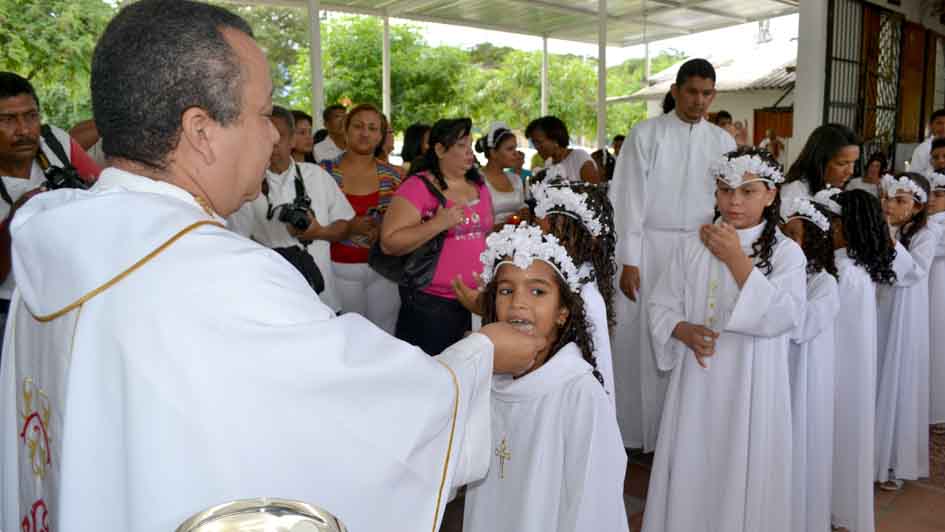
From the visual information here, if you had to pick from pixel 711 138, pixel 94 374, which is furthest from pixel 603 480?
pixel 711 138

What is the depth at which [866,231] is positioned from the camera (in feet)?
12.1

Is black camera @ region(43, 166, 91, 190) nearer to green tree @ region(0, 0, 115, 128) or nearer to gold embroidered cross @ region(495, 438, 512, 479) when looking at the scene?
gold embroidered cross @ region(495, 438, 512, 479)

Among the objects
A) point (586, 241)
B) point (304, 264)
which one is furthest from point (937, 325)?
point (304, 264)

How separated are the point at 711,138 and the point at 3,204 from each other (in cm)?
379

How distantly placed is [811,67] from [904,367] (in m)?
4.80

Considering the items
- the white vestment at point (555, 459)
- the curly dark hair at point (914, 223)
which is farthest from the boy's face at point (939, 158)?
the white vestment at point (555, 459)

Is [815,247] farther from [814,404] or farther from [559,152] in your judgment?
[559,152]

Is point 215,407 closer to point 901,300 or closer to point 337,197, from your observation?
point 337,197

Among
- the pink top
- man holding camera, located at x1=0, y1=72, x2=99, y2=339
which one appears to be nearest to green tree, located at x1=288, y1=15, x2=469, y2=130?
the pink top

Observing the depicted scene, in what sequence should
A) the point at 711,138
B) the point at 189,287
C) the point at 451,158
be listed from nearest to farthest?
the point at 189,287, the point at 451,158, the point at 711,138

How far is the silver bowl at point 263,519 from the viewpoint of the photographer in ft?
2.59

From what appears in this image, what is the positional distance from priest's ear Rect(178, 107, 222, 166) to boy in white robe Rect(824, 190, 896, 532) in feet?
11.1

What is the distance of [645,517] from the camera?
3.06 metres

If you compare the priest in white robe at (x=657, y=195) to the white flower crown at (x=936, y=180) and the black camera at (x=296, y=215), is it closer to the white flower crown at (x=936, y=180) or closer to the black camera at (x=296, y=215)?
the white flower crown at (x=936, y=180)
